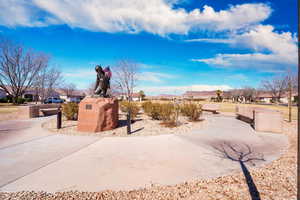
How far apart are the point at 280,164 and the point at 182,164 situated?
236 centimetres

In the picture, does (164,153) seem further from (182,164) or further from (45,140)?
(45,140)

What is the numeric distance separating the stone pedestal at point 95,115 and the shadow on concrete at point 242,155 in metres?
4.85

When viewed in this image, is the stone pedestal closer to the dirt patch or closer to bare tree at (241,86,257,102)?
the dirt patch

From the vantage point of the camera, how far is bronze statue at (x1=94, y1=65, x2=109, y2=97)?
792 centimetres

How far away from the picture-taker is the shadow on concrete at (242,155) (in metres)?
2.79

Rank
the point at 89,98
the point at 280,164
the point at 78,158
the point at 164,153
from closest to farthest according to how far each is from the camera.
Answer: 1. the point at 280,164
2. the point at 78,158
3. the point at 164,153
4. the point at 89,98

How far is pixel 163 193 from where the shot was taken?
8.31ft

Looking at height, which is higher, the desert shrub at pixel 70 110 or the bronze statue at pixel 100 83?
the bronze statue at pixel 100 83

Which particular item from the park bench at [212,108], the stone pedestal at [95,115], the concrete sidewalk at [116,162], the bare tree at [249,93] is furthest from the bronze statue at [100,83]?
the bare tree at [249,93]

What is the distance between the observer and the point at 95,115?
7059 millimetres

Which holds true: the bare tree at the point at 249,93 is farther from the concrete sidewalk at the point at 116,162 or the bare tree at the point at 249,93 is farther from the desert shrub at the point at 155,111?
the concrete sidewalk at the point at 116,162

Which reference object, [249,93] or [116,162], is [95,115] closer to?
[116,162]

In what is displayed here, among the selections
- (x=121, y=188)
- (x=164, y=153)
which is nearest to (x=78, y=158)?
(x=121, y=188)

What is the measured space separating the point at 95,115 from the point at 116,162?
3.85 m
